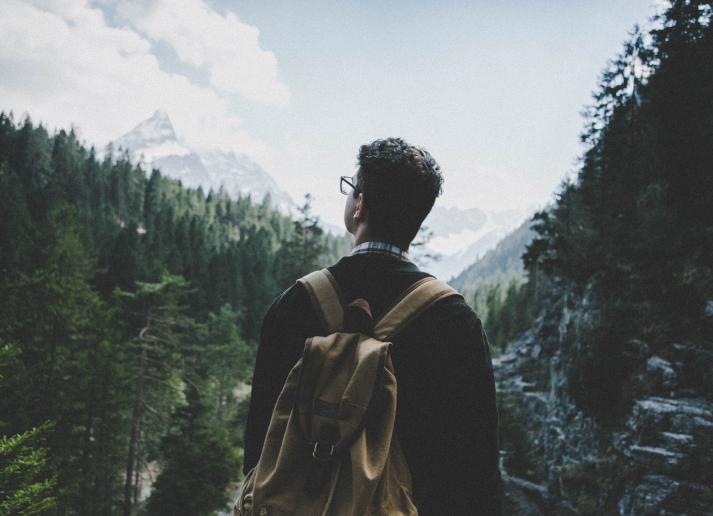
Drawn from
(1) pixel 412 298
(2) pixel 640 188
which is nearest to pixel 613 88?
(2) pixel 640 188

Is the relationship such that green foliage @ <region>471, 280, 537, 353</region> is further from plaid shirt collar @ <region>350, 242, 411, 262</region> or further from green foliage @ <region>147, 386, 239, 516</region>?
plaid shirt collar @ <region>350, 242, 411, 262</region>

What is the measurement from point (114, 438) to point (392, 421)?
21151mm

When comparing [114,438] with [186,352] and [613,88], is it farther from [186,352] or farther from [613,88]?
[613,88]

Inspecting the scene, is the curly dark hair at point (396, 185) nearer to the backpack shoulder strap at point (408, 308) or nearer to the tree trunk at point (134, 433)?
the backpack shoulder strap at point (408, 308)

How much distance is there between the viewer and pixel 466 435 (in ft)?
5.67

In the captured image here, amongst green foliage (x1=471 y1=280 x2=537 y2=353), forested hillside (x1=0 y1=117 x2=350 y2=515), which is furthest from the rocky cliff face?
green foliage (x1=471 y1=280 x2=537 y2=353)

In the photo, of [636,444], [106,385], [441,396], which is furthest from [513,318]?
[441,396]

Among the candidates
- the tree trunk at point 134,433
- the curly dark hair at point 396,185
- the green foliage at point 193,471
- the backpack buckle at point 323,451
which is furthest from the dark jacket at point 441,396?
the tree trunk at point 134,433

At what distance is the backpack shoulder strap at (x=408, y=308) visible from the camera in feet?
5.81

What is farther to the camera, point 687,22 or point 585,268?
point 585,268

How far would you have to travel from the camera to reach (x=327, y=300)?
1.91m

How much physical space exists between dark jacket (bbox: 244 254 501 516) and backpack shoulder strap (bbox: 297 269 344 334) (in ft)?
0.19

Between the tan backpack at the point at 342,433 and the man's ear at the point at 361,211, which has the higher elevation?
the man's ear at the point at 361,211

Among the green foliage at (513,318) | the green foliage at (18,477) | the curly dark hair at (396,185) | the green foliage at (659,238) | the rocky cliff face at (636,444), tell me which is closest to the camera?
the curly dark hair at (396,185)
